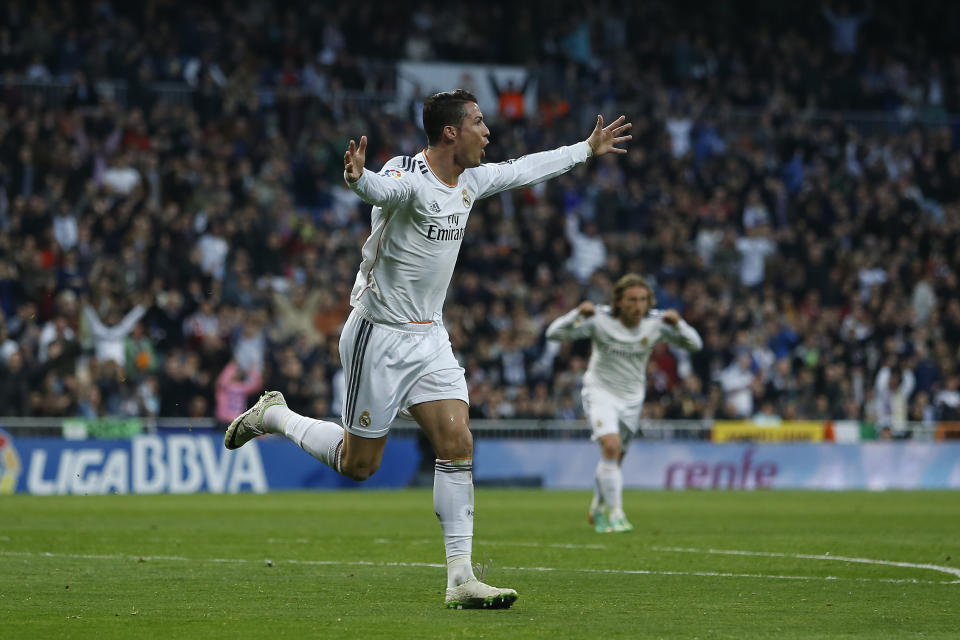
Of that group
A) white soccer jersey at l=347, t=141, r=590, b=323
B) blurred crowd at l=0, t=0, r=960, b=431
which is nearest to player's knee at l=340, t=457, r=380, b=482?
white soccer jersey at l=347, t=141, r=590, b=323

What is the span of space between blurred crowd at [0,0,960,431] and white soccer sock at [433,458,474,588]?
→ 50.1ft

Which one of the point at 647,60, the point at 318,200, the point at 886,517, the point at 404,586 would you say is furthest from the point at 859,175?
the point at 404,586

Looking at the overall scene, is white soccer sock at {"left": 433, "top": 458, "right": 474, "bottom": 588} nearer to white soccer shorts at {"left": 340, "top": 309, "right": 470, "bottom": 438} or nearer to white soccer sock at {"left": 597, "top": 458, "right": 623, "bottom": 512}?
white soccer shorts at {"left": 340, "top": 309, "right": 470, "bottom": 438}

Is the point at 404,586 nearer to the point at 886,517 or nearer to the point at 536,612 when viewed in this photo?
the point at 536,612

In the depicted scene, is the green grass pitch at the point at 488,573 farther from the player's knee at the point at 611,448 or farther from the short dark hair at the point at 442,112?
the short dark hair at the point at 442,112

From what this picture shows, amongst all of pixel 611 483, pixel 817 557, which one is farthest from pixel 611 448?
pixel 817 557

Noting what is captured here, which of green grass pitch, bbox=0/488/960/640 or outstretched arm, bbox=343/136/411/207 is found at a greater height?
outstretched arm, bbox=343/136/411/207

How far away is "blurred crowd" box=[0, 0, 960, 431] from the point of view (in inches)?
950

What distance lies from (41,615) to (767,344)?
75.7ft

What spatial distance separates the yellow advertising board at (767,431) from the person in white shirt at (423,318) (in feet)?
61.8

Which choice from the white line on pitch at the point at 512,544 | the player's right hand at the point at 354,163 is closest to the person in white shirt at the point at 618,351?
the white line on pitch at the point at 512,544

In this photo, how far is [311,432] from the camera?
31.0ft

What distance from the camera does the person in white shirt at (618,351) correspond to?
50.6 ft

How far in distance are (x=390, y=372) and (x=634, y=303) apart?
23.5 feet
